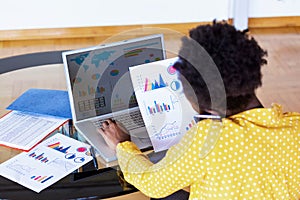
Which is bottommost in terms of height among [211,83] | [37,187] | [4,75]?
[37,187]

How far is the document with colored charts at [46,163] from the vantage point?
137cm

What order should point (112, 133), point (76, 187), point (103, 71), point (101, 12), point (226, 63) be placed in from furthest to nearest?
point (101, 12)
point (103, 71)
point (112, 133)
point (76, 187)
point (226, 63)

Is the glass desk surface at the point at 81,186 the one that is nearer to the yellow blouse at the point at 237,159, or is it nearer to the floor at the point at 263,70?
the yellow blouse at the point at 237,159

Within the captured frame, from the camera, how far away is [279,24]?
384 centimetres

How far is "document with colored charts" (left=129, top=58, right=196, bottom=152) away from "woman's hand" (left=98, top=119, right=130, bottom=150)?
8 centimetres

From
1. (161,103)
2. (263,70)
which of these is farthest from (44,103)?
(263,70)

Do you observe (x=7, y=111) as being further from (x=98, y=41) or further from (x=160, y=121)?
(x=98, y=41)

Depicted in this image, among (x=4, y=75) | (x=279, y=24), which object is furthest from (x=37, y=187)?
(x=279, y=24)

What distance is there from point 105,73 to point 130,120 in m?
0.18

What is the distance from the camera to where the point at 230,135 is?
111cm

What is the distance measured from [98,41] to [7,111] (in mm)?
1974

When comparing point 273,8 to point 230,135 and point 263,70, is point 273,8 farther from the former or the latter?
point 230,135

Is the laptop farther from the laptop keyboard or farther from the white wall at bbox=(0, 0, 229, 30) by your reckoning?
the white wall at bbox=(0, 0, 229, 30)

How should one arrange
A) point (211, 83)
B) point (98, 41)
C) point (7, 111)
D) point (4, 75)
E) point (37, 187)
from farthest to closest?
point (98, 41) → point (4, 75) → point (7, 111) → point (37, 187) → point (211, 83)
